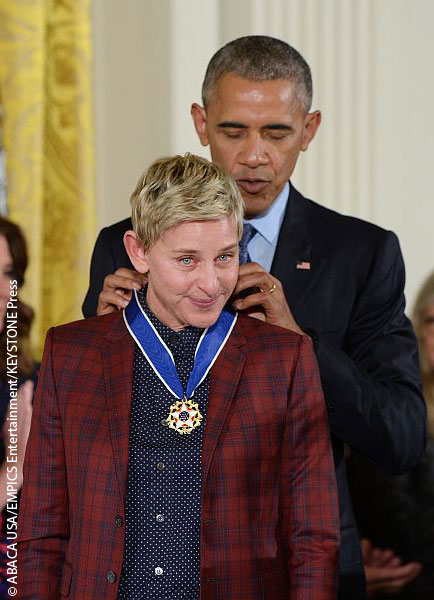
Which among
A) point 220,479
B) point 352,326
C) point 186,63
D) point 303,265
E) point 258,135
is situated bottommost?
point 220,479

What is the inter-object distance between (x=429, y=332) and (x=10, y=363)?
104 centimetres

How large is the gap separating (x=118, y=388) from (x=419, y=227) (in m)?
1.65

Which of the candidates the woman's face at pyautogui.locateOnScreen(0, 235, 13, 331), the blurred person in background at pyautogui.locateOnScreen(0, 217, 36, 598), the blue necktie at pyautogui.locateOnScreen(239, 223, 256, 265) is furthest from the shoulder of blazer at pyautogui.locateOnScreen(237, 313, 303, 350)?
the woman's face at pyautogui.locateOnScreen(0, 235, 13, 331)

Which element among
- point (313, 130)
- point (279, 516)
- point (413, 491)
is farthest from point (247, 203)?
point (413, 491)

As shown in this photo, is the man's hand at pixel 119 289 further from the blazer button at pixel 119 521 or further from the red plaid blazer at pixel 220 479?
the blazer button at pixel 119 521

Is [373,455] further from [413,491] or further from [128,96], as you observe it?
[128,96]

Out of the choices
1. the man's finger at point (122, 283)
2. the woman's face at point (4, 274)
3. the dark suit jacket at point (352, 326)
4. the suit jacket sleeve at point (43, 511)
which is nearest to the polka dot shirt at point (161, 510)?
the suit jacket sleeve at point (43, 511)

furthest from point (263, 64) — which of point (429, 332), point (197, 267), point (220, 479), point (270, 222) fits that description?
point (429, 332)

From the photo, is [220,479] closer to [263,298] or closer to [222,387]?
[222,387]

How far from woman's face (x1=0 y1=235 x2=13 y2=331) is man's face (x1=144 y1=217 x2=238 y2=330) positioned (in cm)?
117

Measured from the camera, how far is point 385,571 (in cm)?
296

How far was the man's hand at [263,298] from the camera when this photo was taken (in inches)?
73.7

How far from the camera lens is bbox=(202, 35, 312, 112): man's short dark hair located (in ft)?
7.10

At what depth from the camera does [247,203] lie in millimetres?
2152
